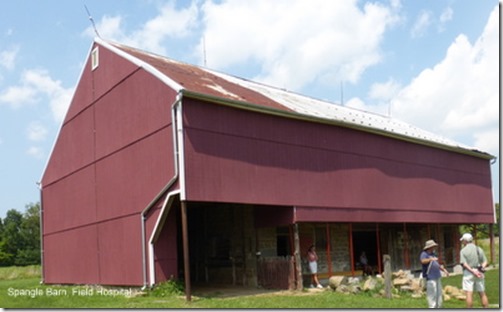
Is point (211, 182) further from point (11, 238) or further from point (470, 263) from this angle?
point (11, 238)

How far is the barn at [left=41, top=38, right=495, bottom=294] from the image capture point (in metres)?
18.9

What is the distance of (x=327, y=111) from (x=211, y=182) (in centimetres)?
1048

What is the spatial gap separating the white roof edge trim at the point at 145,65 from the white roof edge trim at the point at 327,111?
4890mm

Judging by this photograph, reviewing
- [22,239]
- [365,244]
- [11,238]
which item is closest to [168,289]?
[365,244]

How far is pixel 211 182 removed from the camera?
18.3 meters

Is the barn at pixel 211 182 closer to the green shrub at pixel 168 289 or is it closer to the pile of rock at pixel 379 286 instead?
the green shrub at pixel 168 289

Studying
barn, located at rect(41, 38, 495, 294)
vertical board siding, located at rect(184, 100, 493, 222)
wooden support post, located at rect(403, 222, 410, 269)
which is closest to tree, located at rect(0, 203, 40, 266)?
barn, located at rect(41, 38, 495, 294)

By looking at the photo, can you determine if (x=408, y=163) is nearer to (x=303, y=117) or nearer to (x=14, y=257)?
(x=303, y=117)

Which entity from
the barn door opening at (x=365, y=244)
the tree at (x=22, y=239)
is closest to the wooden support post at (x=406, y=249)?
the barn door opening at (x=365, y=244)

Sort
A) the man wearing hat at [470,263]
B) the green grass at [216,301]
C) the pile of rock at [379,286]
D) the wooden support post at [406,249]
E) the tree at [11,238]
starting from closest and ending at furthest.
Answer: the man wearing hat at [470,263], the green grass at [216,301], the pile of rock at [379,286], the wooden support post at [406,249], the tree at [11,238]

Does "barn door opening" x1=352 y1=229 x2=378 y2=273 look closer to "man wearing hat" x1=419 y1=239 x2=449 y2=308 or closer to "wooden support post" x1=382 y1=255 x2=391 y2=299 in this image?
"wooden support post" x1=382 y1=255 x2=391 y2=299

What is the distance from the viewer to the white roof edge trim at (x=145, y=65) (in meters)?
18.8

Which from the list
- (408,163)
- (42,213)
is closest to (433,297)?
(408,163)

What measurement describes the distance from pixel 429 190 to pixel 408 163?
7.10 feet
